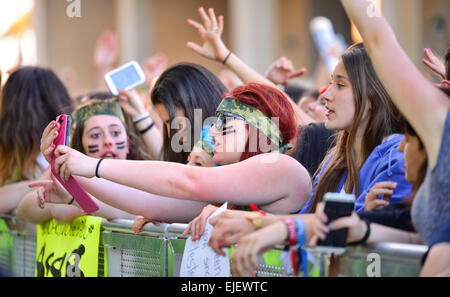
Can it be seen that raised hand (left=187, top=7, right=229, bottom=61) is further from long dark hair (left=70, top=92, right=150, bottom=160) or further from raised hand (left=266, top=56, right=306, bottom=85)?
long dark hair (left=70, top=92, right=150, bottom=160)

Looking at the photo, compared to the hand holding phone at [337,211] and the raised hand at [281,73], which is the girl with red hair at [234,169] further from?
the raised hand at [281,73]

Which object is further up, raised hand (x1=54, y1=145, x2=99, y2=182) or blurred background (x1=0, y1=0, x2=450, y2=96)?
blurred background (x1=0, y1=0, x2=450, y2=96)

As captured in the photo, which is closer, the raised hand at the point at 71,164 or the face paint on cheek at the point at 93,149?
the raised hand at the point at 71,164

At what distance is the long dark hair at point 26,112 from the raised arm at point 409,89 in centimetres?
318

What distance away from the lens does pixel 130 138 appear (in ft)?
15.4

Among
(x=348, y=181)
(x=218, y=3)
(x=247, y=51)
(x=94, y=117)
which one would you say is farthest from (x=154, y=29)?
(x=348, y=181)

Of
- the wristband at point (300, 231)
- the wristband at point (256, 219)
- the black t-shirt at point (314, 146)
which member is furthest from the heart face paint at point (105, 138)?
the wristband at point (300, 231)

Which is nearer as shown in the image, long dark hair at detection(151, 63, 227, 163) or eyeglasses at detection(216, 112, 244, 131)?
eyeglasses at detection(216, 112, 244, 131)

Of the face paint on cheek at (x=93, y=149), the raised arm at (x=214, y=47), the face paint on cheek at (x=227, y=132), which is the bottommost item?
the face paint on cheek at (x=93, y=149)

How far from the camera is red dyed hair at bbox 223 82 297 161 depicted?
9.98 ft

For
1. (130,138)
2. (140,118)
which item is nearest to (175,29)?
(140,118)

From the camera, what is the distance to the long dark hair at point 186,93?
393 cm

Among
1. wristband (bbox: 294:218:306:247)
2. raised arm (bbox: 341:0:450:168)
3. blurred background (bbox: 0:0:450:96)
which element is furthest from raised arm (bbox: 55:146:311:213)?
blurred background (bbox: 0:0:450:96)

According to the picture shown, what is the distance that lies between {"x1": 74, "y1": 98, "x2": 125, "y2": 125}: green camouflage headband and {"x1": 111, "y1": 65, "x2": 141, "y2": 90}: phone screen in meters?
0.42
